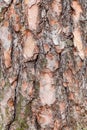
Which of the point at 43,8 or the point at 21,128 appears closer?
the point at 43,8

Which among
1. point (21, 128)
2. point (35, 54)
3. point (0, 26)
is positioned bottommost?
point (21, 128)

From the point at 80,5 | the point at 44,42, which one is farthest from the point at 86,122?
the point at 80,5

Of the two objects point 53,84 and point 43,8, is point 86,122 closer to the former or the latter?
point 53,84

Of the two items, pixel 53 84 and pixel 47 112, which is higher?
pixel 53 84

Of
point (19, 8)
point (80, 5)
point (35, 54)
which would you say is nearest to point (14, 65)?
point (35, 54)

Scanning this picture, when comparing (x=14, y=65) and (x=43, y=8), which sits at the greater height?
(x=43, y=8)

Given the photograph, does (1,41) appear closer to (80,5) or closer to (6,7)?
(6,7)
